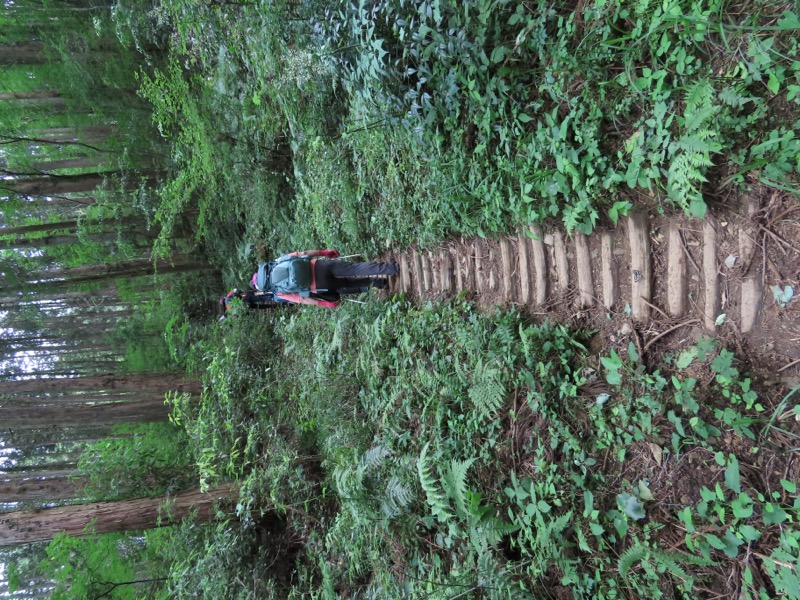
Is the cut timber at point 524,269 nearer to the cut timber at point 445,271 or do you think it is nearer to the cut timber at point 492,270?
the cut timber at point 492,270

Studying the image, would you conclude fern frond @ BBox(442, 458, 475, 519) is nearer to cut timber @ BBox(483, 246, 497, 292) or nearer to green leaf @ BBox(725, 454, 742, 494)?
cut timber @ BBox(483, 246, 497, 292)

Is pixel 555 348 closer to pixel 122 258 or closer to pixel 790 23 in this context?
pixel 790 23

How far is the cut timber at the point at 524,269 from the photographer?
3.91 meters

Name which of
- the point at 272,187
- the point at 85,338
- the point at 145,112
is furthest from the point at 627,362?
the point at 85,338

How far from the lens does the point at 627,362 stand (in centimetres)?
302

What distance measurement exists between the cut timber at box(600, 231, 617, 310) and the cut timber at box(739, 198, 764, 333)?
0.80 m

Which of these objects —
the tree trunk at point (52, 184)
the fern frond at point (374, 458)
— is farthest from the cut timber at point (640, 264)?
the tree trunk at point (52, 184)

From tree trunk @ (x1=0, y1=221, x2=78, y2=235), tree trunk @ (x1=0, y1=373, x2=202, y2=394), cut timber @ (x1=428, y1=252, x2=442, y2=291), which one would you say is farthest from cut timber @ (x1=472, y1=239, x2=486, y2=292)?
tree trunk @ (x1=0, y1=221, x2=78, y2=235)

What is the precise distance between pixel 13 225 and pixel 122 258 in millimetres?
2990

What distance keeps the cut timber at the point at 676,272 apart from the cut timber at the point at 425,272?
298cm

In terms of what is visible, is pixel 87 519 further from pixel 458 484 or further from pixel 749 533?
pixel 749 533

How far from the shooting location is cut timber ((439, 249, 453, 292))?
505 centimetres

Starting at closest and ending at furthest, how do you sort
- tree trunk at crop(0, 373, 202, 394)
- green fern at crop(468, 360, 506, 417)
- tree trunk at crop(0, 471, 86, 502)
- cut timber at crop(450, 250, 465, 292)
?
green fern at crop(468, 360, 506, 417), cut timber at crop(450, 250, 465, 292), tree trunk at crop(0, 471, 86, 502), tree trunk at crop(0, 373, 202, 394)

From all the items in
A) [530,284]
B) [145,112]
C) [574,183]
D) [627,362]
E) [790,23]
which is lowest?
[627,362]
